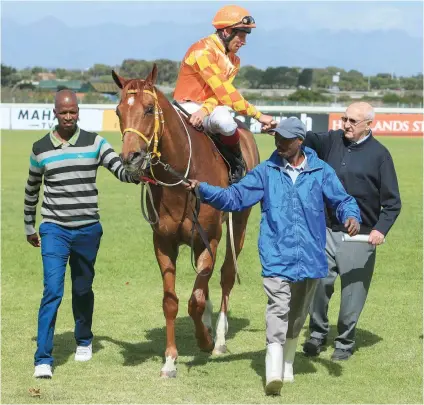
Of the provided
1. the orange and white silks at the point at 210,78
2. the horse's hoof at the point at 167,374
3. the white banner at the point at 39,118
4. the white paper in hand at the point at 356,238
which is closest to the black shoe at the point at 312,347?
the white paper in hand at the point at 356,238

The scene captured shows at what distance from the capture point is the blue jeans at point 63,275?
729 centimetres

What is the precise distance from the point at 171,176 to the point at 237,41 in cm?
170

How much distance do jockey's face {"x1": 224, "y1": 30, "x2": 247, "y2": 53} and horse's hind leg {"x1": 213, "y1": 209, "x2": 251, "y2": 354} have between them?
1.75 metres

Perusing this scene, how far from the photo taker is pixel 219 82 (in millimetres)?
8039

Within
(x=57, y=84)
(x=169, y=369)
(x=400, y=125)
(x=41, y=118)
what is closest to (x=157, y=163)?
(x=169, y=369)

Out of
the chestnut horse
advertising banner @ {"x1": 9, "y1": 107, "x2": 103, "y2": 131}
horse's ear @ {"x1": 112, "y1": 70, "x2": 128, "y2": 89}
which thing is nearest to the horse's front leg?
the chestnut horse

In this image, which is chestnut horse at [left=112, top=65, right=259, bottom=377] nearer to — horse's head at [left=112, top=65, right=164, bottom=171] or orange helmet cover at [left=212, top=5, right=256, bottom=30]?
horse's head at [left=112, top=65, right=164, bottom=171]

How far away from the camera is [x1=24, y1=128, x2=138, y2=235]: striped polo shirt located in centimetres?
736

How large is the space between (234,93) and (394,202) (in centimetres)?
174

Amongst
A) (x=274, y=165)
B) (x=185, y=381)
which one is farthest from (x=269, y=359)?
(x=274, y=165)

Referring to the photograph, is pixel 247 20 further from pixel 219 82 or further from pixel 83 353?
pixel 83 353

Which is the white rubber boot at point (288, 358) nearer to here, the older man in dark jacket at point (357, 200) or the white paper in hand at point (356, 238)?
the older man in dark jacket at point (357, 200)

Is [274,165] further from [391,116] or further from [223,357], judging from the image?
[391,116]

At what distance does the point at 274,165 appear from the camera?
6.68 meters
